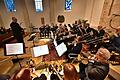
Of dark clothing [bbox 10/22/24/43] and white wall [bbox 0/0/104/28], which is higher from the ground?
white wall [bbox 0/0/104/28]

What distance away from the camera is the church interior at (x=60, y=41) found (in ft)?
6.71

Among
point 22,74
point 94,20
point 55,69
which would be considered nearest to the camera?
point 22,74

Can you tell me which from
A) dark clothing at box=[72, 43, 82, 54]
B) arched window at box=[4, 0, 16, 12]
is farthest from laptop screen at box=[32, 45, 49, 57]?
arched window at box=[4, 0, 16, 12]

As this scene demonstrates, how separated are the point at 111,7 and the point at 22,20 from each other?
6.73 meters

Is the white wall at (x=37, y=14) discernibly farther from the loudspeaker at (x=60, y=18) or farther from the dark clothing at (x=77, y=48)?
the dark clothing at (x=77, y=48)

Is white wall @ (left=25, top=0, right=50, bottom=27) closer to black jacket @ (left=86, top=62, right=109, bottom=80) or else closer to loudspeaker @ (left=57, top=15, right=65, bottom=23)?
loudspeaker @ (left=57, top=15, right=65, bottom=23)

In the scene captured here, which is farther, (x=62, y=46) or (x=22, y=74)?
(x=62, y=46)

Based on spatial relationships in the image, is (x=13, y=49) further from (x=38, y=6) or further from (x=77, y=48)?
(x=38, y=6)

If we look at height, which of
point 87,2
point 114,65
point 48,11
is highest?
point 87,2

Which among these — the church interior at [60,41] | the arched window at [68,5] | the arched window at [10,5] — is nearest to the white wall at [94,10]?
the church interior at [60,41]

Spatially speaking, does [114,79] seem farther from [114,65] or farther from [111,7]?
[111,7]

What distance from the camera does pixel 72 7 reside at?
10.0 m

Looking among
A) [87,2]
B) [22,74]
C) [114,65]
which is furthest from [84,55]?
[87,2]

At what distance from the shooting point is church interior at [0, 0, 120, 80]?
80.5 inches
